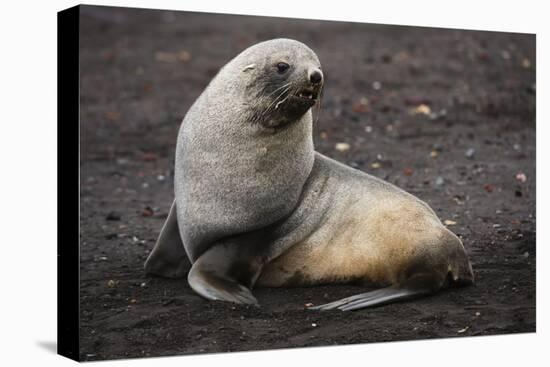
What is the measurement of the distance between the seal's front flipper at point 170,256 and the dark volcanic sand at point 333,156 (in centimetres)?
10

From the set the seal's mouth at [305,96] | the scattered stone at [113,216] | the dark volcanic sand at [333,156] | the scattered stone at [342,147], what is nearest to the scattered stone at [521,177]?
the dark volcanic sand at [333,156]

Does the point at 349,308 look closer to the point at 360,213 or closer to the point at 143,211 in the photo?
the point at 360,213

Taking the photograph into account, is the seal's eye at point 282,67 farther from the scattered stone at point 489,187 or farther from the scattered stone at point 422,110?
the scattered stone at point 422,110

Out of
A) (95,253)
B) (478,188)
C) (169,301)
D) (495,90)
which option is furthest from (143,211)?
(495,90)

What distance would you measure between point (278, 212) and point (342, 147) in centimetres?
257

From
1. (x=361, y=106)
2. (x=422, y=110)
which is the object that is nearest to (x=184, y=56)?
(x=361, y=106)

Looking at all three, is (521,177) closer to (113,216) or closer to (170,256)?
(170,256)

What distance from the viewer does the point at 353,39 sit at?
432 inches

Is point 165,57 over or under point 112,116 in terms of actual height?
over

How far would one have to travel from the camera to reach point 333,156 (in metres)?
9.07

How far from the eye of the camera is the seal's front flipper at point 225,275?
21.2 ft

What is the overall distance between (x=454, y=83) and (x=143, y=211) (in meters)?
3.40

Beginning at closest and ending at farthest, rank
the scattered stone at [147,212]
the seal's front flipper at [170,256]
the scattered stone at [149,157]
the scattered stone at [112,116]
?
the seal's front flipper at [170,256] < the scattered stone at [147,212] < the scattered stone at [149,157] < the scattered stone at [112,116]

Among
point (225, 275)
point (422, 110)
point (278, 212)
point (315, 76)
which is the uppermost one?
point (315, 76)
